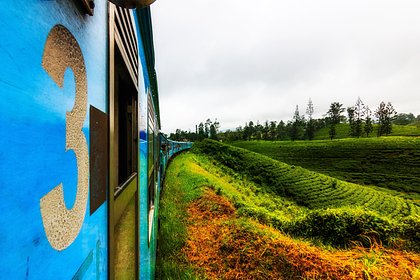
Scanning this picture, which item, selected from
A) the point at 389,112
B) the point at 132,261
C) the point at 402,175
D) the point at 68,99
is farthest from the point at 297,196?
the point at 389,112

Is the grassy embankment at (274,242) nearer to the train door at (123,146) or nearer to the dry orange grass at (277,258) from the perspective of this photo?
the dry orange grass at (277,258)

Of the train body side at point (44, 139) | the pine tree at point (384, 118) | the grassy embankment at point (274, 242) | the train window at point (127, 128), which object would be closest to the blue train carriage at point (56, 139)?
the train body side at point (44, 139)

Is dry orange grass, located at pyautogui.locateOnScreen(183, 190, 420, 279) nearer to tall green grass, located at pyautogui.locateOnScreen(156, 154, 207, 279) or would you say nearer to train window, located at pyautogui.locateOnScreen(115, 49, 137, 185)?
tall green grass, located at pyautogui.locateOnScreen(156, 154, 207, 279)

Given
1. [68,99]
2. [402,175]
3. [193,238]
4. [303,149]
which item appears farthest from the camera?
[303,149]

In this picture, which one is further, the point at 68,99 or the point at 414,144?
the point at 414,144

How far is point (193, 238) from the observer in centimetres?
627

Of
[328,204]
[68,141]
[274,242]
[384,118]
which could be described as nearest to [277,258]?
[274,242]

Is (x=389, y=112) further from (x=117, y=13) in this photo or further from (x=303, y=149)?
(x=117, y=13)

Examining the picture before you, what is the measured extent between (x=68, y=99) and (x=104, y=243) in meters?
0.63

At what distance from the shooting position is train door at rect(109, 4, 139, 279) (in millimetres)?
974

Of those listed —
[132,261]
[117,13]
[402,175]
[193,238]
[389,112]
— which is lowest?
[402,175]

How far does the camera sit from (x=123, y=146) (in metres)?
1.99

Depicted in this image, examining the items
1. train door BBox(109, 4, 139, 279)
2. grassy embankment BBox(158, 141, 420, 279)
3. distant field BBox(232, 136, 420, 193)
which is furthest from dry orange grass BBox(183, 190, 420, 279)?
distant field BBox(232, 136, 420, 193)

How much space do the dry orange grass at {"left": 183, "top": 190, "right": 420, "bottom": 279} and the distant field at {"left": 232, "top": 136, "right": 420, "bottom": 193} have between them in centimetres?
2863
